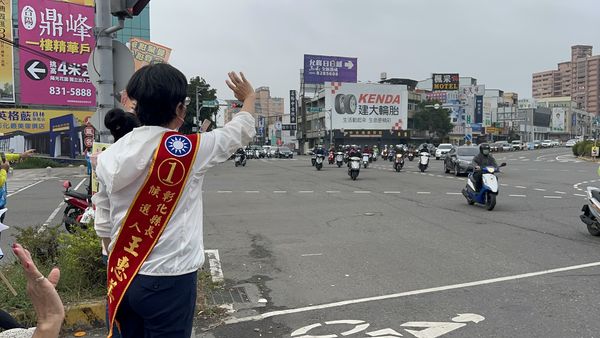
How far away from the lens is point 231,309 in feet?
15.9

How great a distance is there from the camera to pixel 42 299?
1.82 meters

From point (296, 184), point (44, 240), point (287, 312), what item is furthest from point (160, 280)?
point (296, 184)

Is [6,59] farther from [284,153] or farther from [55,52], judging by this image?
[284,153]

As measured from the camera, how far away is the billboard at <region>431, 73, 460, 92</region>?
211ft

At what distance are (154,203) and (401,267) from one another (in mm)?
4684

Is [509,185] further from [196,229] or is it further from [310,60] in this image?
[310,60]

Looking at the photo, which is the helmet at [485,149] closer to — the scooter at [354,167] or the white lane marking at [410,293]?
the white lane marking at [410,293]

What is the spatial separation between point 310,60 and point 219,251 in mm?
57092

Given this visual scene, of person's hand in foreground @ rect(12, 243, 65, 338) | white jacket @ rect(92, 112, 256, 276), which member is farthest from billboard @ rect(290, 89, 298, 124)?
person's hand in foreground @ rect(12, 243, 65, 338)

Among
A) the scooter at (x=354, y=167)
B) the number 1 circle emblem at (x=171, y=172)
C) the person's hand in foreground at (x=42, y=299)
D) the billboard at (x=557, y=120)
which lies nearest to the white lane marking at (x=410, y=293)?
the number 1 circle emblem at (x=171, y=172)

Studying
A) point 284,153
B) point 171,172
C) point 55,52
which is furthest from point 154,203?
point 284,153

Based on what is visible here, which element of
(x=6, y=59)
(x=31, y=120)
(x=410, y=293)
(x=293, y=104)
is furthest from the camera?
(x=293, y=104)

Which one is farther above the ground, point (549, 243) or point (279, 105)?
point (279, 105)

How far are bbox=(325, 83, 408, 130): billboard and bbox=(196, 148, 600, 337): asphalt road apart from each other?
178ft
